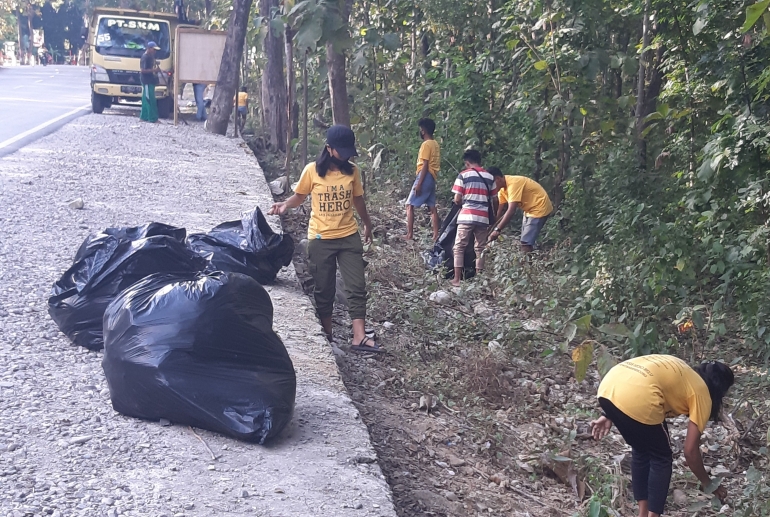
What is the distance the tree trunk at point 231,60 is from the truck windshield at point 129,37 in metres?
3.34

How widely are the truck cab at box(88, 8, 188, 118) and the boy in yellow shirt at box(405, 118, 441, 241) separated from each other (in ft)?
36.8

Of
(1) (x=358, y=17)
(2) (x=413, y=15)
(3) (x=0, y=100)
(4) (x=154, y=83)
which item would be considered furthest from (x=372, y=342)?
(3) (x=0, y=100)

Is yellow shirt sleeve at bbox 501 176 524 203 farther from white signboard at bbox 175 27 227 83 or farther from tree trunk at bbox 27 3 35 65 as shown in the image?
tree trunk at bbox 27 3 35 65

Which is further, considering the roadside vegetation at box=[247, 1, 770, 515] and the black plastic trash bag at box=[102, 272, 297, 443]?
the roadside vegetation at box=[247, 1, 770, 515]

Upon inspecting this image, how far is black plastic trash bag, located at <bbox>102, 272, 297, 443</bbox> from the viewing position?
3.57 m

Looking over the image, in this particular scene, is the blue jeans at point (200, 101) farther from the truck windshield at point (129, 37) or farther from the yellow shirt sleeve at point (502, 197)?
the yellow shirt sleeve at point (502, 197)

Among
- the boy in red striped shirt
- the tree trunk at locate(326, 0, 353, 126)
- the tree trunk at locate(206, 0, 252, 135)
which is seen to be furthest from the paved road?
the boy in red striped shirt

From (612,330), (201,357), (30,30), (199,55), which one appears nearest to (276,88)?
(199,55)

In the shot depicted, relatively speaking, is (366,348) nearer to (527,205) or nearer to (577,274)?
Result: (577,274)

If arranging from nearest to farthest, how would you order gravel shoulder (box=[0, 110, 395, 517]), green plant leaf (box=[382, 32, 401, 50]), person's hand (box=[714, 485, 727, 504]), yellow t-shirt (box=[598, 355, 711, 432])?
gravel shoulder (box=[0, 110, 395, 517]) < yellow t-shirt (box=[598, 355, 711, 432]) < person's hand (box=[714, 485, 727, 504]) < green plant leaf (box=[382, 32, 401, 50])

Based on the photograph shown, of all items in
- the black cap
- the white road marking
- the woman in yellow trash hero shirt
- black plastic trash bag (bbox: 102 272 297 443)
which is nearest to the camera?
black plastic trash bag (bbox: 102 272 297 443)

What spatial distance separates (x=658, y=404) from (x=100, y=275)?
2.98 m

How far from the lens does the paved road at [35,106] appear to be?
45.6 ft

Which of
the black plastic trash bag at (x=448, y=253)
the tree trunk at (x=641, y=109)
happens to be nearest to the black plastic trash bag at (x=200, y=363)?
the black plastic trash bag at (x=448, y=253)
